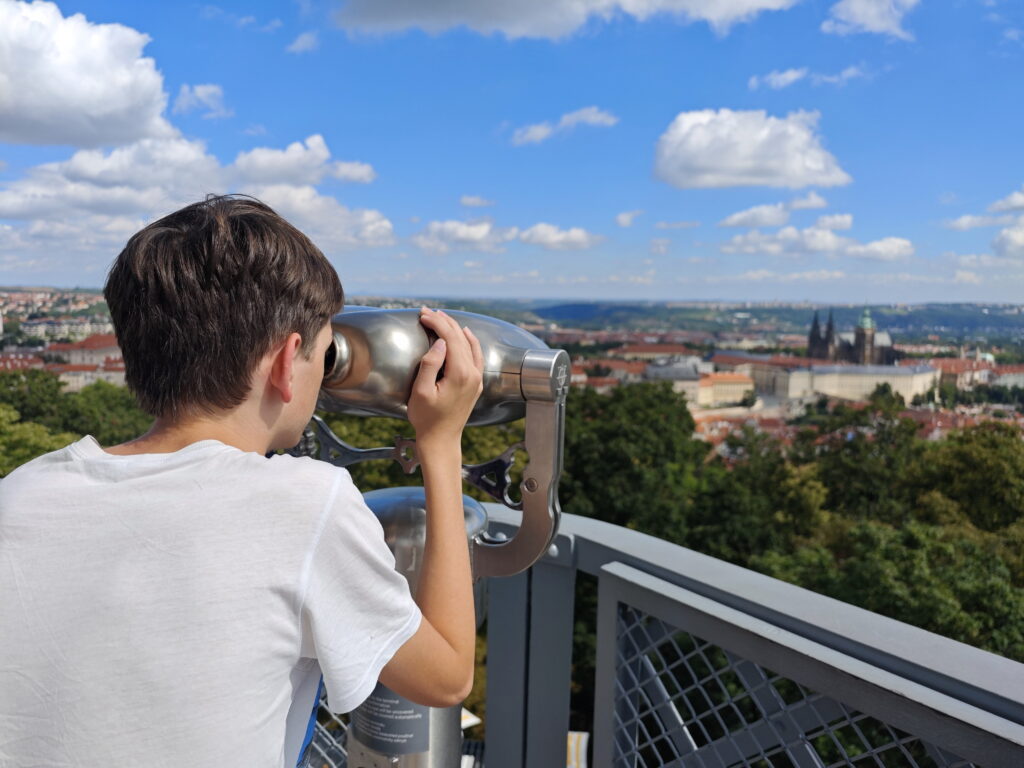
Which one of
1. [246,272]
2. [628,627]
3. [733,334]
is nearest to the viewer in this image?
[246,272]

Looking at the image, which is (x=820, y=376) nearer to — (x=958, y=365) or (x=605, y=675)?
(x=958, y=365)

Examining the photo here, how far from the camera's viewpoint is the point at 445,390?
1150 millimetres

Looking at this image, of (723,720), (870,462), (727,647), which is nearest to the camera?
(727,647)

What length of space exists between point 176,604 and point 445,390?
451 mm

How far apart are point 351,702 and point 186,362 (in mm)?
435

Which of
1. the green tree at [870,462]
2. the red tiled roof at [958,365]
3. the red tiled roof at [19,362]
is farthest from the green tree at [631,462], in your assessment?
the red tiled roof at [958,365]

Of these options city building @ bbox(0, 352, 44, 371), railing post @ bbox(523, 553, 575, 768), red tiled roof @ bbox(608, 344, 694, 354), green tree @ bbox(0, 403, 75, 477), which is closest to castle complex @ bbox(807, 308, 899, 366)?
red tiled roof @ bbox(608, 344, 694, 354)

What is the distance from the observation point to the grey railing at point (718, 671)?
116 cm

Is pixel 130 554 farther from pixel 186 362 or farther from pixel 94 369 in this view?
pixel 94 369

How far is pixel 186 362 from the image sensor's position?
0.97 meters

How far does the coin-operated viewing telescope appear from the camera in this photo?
1231mm

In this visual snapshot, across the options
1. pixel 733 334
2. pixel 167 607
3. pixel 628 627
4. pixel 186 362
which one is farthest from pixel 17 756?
pixel 733 334

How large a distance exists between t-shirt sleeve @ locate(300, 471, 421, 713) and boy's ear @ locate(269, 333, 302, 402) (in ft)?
0.51

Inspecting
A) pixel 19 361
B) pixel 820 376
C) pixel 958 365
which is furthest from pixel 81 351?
pixel 820 376
